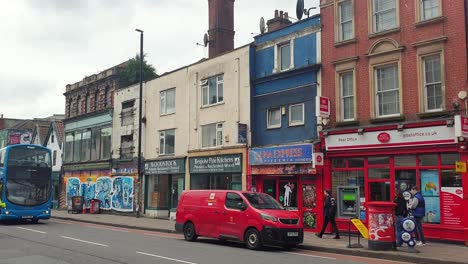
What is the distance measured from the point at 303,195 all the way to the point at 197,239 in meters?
5.33

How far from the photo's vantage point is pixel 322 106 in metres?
19.8

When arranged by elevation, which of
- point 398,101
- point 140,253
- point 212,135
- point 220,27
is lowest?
point 140,253

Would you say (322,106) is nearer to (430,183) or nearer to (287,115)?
(287,115)

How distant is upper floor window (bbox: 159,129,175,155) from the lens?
2981cm

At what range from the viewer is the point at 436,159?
663 inches

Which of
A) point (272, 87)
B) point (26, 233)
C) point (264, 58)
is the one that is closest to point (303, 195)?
point (272, 87)

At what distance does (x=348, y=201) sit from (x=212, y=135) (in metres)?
9.59

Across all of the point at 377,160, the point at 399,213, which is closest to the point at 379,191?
the point at 377,160

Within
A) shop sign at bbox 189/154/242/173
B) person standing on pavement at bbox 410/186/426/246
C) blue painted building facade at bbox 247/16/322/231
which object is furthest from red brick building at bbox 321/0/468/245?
shop sign at bbox 189/154/242/173

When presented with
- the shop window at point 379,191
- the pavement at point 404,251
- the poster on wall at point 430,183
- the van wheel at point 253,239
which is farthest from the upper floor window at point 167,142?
the poster on wall at point 430,183

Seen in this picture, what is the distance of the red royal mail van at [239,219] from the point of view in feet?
49.5

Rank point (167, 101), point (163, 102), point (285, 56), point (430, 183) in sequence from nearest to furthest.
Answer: point (430, 183) < point (285, 56) < point (167, 101) < point (163, 102)

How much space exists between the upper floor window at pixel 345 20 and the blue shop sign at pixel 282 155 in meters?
4.75

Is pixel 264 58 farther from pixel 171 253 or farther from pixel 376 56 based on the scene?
pixel 171 253
